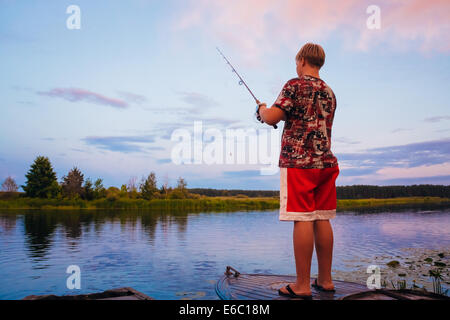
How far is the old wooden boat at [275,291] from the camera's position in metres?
3.34

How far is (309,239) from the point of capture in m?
3.34

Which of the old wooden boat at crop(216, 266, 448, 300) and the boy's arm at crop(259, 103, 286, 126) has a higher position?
the boy's arm at crop(259, 103, 286, 126)

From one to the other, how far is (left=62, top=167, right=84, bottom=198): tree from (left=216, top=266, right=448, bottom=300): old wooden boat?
32.9 m

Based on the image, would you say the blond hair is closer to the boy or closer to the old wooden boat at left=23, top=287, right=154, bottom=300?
the boy

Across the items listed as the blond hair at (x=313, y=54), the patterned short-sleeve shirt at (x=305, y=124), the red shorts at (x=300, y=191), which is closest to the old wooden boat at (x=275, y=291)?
the red shorts at (x=300, y=191)

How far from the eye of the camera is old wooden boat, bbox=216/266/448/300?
3.34 metres

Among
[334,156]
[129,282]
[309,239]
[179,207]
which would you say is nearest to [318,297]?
[309,239]

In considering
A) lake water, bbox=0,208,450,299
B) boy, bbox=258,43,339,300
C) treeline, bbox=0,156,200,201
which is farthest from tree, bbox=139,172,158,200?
boy, bbox=258,43,339,300

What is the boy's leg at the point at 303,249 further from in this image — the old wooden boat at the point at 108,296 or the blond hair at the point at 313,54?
the blond hair at the point at 313,54

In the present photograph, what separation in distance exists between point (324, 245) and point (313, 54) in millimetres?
1860

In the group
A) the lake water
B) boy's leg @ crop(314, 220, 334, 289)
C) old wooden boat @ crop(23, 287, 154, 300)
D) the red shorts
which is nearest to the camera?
old wooden boat @ crop(23, 287, 154, 300)

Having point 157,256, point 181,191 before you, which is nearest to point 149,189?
point 181,191

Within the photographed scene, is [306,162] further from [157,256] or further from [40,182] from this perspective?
[40,182]
